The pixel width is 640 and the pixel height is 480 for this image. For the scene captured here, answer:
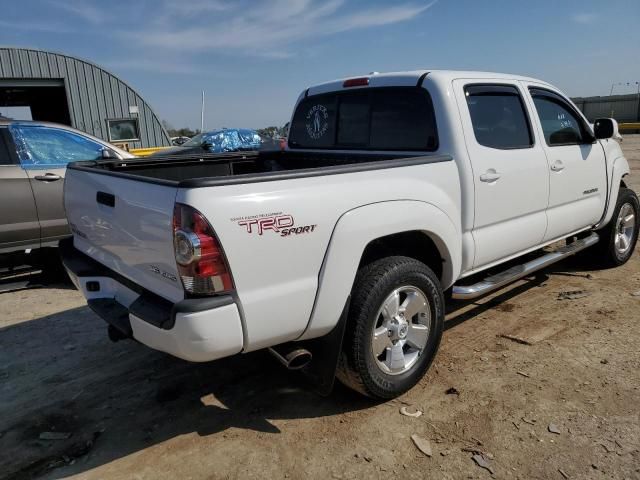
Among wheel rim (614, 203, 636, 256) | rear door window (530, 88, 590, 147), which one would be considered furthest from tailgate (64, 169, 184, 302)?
wheel rim (614, 203, 636, 256)

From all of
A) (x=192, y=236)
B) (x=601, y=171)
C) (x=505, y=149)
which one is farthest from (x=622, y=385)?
(x=192, y=236)

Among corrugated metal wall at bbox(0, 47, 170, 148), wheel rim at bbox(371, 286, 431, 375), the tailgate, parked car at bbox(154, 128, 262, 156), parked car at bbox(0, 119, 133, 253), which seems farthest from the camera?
corrugated metal wall at bbox(0, 47, 170, 148)

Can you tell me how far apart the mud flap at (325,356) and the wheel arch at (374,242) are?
5cm

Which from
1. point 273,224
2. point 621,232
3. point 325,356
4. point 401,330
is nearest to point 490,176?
point 401,330

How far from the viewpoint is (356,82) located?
3.91 m

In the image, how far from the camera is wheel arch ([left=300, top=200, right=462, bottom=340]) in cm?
251

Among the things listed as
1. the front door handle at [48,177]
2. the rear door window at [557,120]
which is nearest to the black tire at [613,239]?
the rear door window at [557,120]

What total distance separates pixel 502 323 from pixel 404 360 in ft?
4.75

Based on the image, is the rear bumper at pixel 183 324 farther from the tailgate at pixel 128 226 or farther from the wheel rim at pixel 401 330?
the wheel rim at pixel 401 330

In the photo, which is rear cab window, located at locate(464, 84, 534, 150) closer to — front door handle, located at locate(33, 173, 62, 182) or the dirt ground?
the dirt ground

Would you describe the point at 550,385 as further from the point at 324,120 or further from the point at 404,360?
the point at 324,120

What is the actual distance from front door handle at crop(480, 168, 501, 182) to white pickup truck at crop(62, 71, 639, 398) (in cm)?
1

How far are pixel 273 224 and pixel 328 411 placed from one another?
1.33 metres

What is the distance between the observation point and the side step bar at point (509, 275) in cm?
347
